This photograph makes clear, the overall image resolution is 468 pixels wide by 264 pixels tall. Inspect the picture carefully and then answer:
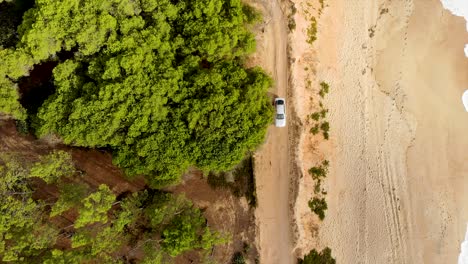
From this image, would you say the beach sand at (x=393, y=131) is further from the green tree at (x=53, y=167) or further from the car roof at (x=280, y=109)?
the green tree at (x=53, y=167)

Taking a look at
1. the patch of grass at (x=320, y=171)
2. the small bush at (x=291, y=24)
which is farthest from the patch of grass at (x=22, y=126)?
the patch of grass at (x=320, y=171)

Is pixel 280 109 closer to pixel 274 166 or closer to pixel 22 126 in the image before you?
pixel 274 166

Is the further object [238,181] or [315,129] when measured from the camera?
[315,129]

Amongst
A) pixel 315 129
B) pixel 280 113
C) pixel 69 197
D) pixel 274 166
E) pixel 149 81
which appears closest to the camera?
pixel 149 81

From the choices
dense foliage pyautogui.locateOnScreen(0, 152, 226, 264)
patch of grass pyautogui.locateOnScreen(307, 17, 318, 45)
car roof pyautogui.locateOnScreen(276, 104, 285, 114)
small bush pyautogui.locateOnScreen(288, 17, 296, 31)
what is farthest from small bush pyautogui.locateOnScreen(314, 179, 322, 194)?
small bush pyautogui.locateOnScreen(288, 17, 296, 31)

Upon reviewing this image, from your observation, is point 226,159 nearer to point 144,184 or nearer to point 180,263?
point 144,184

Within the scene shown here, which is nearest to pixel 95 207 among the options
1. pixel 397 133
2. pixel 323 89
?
pixel 323 89
